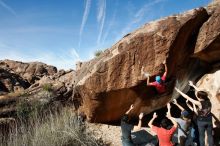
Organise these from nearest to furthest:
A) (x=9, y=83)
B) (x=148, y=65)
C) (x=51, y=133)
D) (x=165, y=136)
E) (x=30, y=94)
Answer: (x=165, y=136), (x=51, y=133), (x=148, y=65), (x=30, y=94), (x=9, y=83)

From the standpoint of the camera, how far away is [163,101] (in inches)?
457

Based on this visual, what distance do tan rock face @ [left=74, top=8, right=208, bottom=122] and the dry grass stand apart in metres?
0.98

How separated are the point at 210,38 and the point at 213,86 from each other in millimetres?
1559

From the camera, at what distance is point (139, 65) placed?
35.6 feet

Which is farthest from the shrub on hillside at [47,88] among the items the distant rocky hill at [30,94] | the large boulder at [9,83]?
the large boulder at [9,83]

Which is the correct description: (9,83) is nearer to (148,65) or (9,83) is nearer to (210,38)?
(148,65)

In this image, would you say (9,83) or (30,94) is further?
(9,83)

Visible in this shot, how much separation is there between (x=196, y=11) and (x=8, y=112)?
6.81 m

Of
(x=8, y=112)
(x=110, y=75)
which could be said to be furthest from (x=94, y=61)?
(x=8, y=112)

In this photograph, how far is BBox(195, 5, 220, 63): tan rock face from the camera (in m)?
10.9

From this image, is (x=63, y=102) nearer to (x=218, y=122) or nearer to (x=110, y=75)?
(x=110, y=75)

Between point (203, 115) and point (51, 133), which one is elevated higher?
point (203, 115)

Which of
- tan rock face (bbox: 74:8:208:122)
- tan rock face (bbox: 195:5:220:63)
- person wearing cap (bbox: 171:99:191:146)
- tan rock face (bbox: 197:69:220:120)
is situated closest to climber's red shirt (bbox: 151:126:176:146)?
person wearing cap (bbox: 171:99:191:146)

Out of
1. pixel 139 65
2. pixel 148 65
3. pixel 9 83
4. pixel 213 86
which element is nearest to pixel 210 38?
pixel 213 86
